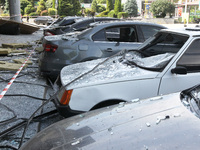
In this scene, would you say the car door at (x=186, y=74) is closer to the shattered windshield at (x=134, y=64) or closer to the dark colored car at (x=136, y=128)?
the shattered windshield at (x=134, y=64)

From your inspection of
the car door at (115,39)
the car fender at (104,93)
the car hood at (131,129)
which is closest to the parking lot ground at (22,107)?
the car fender at (104,93)

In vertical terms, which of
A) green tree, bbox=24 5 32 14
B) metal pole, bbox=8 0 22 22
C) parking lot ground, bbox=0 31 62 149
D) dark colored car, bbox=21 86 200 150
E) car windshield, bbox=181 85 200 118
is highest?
green tree, bbox=24 5 32 14

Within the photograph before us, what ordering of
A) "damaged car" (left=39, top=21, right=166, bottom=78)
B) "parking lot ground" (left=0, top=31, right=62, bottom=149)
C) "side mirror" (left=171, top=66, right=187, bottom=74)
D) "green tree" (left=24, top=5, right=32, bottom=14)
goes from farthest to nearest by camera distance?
"green tree" (left=24, top=5, right=32, bottom=14) → "damaged car" (left=39, top=21, right=166, bottom=78) → "parking lot ground" (left=0, top=31, right=62, bottom=149) → "side mirror" (left=171, top=66, right=187, bottom=74)

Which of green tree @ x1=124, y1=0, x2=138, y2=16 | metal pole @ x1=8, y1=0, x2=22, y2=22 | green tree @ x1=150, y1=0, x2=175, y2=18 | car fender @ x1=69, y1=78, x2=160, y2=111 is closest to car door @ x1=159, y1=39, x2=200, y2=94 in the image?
car fender @ x1=69, y1=78, x2=160, y2=111

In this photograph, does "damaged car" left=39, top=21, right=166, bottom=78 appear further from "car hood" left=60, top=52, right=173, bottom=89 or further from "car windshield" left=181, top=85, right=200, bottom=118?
"car windshield" left=181, top=85, right=200, bottom=118

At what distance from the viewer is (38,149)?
2.22 metres

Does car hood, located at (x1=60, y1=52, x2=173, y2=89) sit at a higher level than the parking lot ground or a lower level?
higher

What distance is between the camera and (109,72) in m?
4.11

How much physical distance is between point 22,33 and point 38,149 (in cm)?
2035

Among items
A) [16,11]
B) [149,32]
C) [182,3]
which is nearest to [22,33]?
[16,11]

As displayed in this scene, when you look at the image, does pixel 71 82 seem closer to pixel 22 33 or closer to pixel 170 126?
pixel 170 126

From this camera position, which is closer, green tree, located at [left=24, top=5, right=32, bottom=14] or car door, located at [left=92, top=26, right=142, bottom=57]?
car door, located at [left=92, top=26, right=142, bottom=57]

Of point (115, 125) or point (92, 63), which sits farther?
point (92, 63)

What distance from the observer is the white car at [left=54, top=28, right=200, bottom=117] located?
3.78 metres
